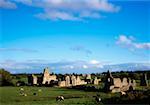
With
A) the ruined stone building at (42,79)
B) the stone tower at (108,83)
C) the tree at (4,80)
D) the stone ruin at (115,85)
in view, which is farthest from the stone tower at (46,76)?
the stone tower at (108,83)

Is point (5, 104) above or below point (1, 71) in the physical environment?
below

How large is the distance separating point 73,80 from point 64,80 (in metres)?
2.49

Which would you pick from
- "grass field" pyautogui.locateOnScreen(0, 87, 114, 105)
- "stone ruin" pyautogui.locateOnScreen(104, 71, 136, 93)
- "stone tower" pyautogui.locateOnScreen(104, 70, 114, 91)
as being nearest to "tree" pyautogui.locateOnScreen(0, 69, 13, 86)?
"stone ruin" pyautogui.locateOnScreen(104, 71, 136, 93)

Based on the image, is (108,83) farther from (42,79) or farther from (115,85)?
(42,79)

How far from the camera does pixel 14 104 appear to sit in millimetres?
32844

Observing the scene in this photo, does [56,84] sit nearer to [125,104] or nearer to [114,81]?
[114,81]

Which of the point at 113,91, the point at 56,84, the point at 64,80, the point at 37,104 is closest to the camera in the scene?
the point at 37,104

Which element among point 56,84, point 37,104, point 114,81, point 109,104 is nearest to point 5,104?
point 37,104

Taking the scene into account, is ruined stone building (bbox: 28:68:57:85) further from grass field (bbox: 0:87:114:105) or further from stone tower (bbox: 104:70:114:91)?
grass field (bbox: 0:87:114:105)

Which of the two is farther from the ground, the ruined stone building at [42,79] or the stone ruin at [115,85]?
the ruined stone building at [42,79]

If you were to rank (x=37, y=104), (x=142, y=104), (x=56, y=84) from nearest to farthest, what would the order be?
(x=142, y=104)
(x=37, y=104)
(x=56, y=84)

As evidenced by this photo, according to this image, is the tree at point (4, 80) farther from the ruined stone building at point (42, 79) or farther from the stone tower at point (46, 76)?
the stone tower at point (46, 76)

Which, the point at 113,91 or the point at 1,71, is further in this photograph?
the point at 1,71

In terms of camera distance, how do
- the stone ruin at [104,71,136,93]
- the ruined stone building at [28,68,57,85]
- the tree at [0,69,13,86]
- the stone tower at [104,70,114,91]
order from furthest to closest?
1. the ruined stone building at [28,68,57,85]
2. the tree at [0,69,13,86]
3. the stone tower at [104,70,114,91]
4. the stone ruin at [104,71,136,93]
